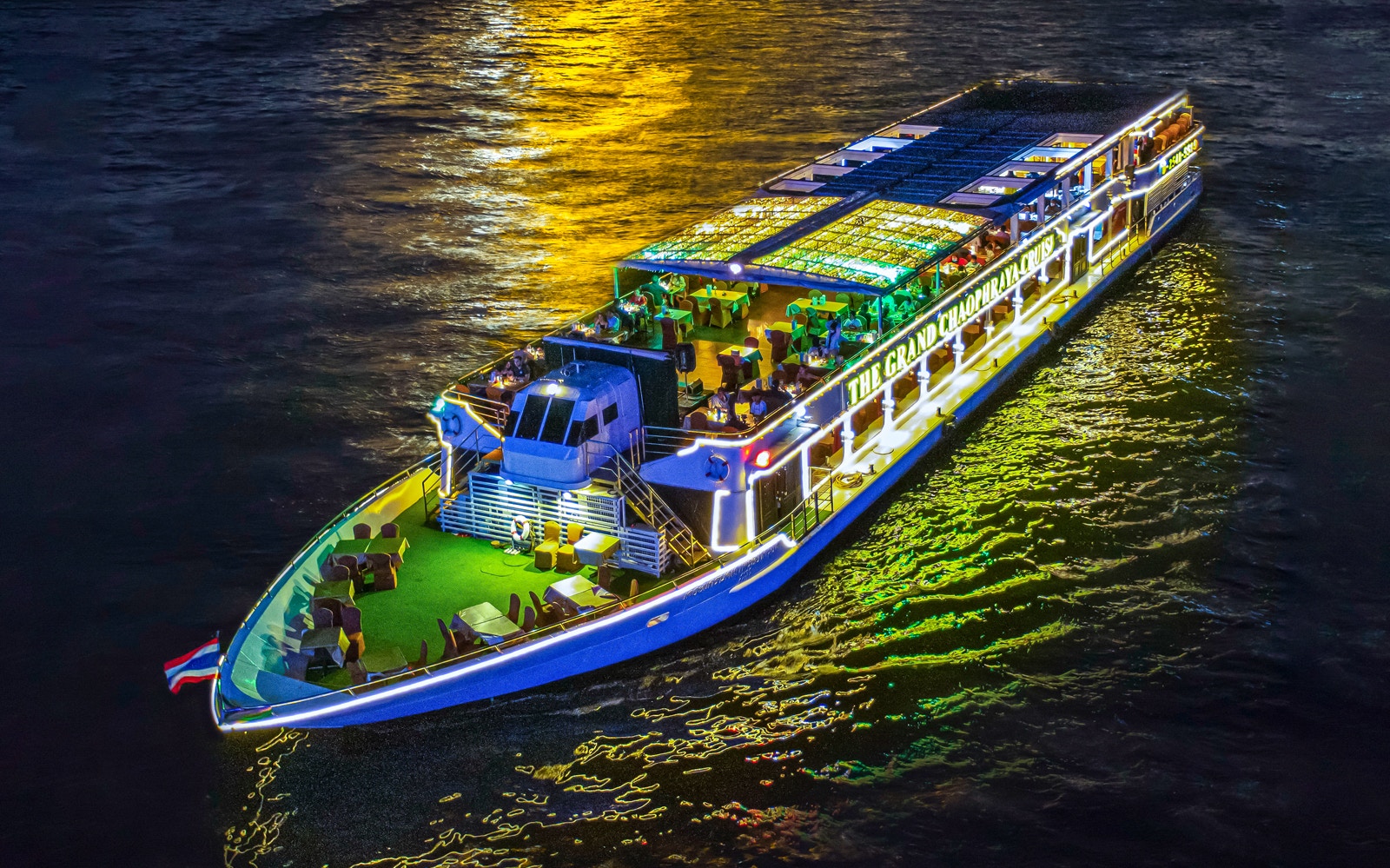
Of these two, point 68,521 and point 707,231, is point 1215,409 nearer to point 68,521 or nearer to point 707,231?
point 707,231

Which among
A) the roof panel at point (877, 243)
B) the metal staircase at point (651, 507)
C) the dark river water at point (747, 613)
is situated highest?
the roof panel at point (877, 243)

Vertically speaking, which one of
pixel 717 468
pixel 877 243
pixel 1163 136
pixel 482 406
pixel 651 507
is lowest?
pixel 651 507

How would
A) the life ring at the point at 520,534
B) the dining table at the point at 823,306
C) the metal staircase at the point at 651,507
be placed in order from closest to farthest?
the metal staircase at the point at 651,507
the life ring at the point at 520,534
the dining table at the point at 823,306

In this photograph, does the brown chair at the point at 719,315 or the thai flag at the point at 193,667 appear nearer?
the thai flag at the point at 193,667

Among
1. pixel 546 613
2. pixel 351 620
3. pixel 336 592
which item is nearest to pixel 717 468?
pixel 546 613

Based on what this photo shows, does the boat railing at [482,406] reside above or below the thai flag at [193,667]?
above

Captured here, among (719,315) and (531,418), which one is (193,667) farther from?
(719,315)

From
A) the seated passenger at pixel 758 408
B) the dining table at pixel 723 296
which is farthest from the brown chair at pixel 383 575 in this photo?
the dining table at pixel 723 296

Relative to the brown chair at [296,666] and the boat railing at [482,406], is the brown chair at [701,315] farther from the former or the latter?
the brown chair at [296,666]
